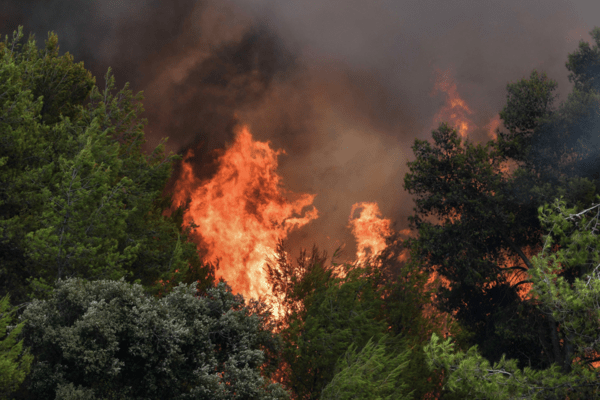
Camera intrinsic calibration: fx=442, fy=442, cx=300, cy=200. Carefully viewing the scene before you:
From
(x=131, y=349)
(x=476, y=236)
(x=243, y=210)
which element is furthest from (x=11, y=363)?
(x=243, y=210)

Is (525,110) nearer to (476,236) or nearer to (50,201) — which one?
(476,236)

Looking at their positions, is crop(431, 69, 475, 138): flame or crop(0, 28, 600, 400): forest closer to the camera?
crop(0, 28, 600, 400): forest

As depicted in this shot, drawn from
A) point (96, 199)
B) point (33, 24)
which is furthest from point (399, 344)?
point (33, 24)

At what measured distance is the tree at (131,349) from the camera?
10414mm

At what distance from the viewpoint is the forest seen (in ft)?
34.9

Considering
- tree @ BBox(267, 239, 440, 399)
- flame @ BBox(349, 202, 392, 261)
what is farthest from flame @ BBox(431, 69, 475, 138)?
tree @ BBox(267, 239, 440, 399)

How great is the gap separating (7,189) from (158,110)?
33.4 meters

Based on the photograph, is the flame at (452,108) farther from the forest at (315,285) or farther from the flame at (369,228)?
the forest at (315,285)

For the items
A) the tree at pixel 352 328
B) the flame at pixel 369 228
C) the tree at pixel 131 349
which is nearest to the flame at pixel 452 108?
the flame at pixel 369 228

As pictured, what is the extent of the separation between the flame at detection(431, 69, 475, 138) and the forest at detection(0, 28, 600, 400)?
109 feet

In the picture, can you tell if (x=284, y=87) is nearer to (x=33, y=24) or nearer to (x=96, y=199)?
(x=33, y=24)

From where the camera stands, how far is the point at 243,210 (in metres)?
46.8

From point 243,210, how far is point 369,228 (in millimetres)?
14607

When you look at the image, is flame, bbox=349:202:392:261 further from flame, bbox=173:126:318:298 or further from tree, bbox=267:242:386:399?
tree, bbox=267:242:386:399
